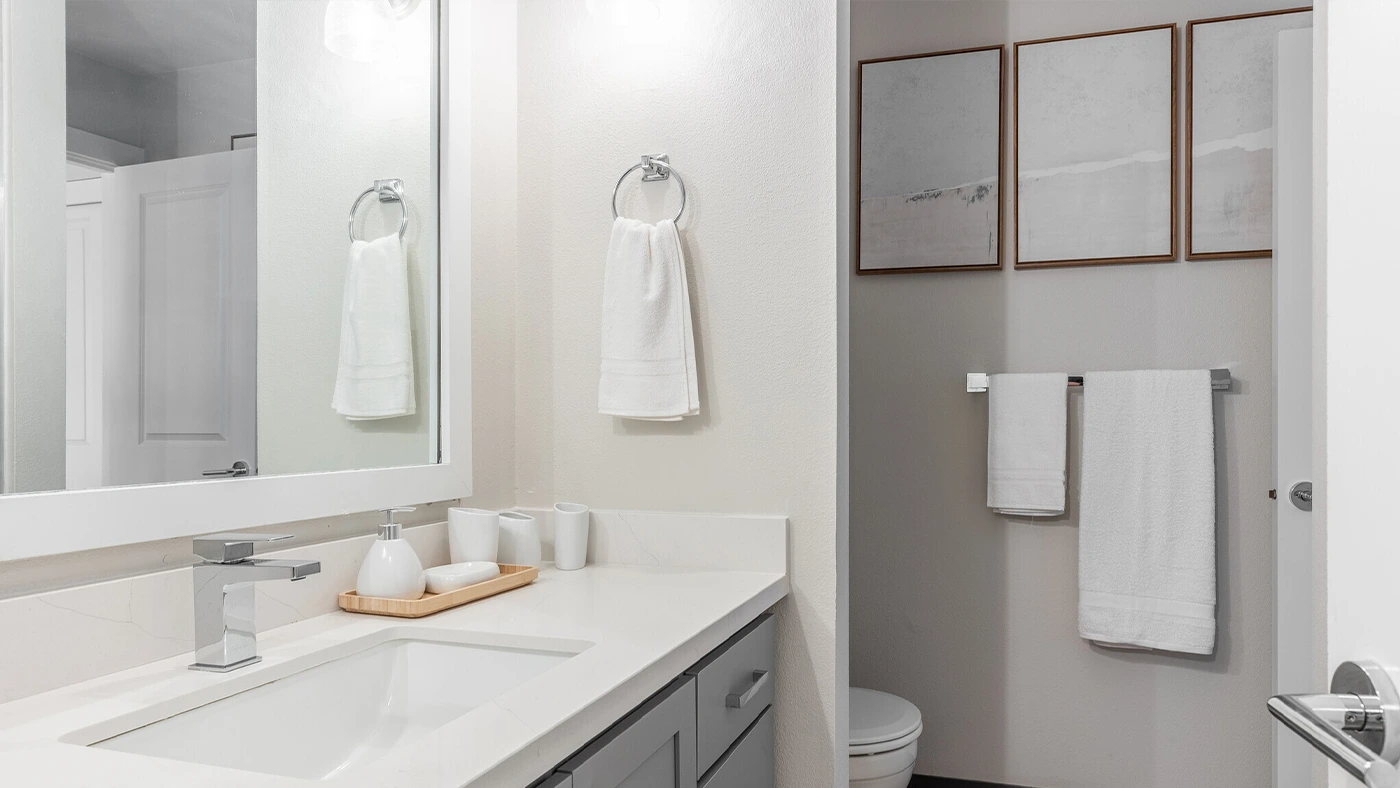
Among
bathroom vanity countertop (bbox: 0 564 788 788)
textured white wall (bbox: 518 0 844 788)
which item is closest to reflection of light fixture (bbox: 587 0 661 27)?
textured white wall (bbox: 518 0 844 788)

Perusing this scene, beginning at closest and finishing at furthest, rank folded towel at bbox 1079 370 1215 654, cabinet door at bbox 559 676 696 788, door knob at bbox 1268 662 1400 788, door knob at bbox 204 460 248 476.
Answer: door knob at bbox 1268 662 1400 788, cabinet door at bbox 559 676 696 788, door knob at bbox 204 460 248 476, folded towel at bbox 1079 370 1215 654

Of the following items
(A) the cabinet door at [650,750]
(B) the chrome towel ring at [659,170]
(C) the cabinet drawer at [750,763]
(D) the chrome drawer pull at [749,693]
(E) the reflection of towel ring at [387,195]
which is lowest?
(C) the cabinet drawer at [750,763]

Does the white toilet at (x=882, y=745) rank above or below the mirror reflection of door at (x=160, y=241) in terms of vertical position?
below

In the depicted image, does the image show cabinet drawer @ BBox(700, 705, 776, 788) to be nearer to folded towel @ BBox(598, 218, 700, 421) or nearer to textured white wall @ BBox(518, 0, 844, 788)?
textured white wall @ BBox(518, 0, 844, 788)

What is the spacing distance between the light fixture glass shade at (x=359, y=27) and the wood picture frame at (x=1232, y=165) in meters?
1.88

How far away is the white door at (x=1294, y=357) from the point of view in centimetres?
189

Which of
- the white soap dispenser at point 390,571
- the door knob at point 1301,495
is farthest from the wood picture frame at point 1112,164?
the white soap dispenser at point 390,571

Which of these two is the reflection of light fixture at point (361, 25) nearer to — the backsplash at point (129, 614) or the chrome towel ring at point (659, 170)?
the chrome towel ring at point (659, 170)

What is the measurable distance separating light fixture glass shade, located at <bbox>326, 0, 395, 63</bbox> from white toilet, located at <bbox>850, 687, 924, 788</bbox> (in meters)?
1.57

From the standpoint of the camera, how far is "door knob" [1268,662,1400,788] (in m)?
0.49

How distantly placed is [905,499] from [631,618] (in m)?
1.43

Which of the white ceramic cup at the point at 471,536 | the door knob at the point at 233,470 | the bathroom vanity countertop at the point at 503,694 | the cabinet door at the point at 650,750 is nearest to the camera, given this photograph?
the bathroom vanity countertop at the point at 503,694

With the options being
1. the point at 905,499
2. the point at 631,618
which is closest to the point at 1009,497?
the point at 905,499

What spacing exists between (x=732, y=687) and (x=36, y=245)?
98cm
